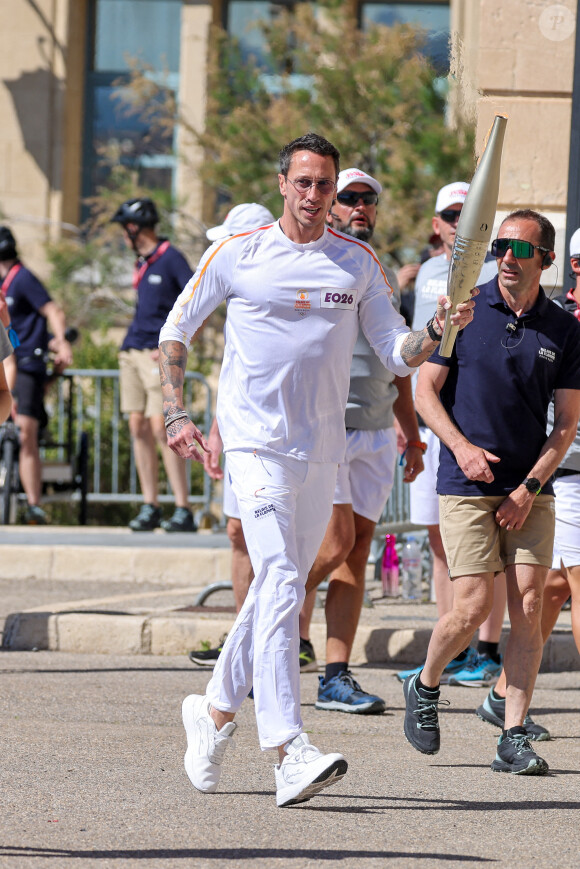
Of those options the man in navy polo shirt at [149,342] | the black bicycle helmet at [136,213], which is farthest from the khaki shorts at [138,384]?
the black bicycle helmet at [136,213]

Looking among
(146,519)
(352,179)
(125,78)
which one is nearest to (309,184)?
(352,179)

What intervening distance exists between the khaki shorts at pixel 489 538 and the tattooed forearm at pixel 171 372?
120 cm

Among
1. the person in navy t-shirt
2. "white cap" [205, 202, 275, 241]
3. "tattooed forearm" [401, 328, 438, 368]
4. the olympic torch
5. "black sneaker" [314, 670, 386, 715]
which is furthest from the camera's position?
the person in navy t-shirt

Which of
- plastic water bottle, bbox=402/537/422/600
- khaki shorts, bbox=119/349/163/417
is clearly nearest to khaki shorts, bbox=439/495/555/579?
plastic water bottle, bbox=402/537/422/600

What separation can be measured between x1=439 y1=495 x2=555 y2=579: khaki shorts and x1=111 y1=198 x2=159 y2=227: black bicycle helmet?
18.5ft

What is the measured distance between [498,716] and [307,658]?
1.51 m

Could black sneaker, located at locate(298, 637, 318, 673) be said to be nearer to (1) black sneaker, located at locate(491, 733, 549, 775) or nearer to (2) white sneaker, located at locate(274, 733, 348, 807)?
(1) black sneaker, located at locate(491, 733, 549, 775)

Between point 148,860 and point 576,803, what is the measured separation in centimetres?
164

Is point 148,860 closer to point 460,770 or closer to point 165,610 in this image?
point 460,770

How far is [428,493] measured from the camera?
26.2 ft

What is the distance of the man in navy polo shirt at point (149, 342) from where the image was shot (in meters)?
10.9

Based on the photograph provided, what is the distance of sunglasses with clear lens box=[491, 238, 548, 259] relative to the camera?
578 cm

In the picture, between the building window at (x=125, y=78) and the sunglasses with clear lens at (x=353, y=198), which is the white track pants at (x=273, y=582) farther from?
the building window at (x=125, y=78)

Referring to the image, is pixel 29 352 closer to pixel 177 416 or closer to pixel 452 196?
pixel 452 196
